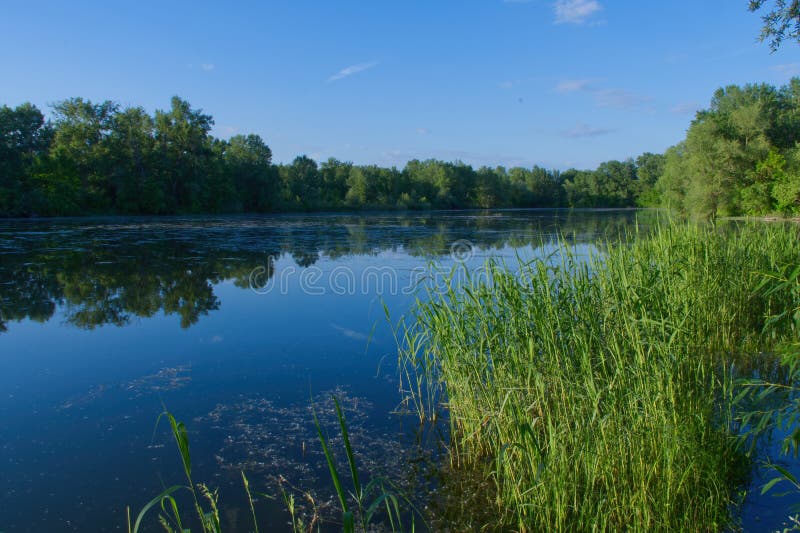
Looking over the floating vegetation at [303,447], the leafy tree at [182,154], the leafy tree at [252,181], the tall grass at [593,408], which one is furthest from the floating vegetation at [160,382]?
the leafy tree at [252,181]

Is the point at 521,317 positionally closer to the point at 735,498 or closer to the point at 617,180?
the point at 735,498

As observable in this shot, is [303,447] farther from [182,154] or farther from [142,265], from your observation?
[182,154]

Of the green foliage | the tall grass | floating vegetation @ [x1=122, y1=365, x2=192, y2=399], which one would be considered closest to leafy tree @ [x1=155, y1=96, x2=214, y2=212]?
the green foliage

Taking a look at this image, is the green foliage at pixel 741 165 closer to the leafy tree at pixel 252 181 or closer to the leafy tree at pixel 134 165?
the leafy tree at pixel 252 181

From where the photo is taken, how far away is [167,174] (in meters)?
41.5

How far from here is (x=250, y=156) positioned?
167ft

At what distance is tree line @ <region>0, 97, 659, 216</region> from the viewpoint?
33344 millimetres

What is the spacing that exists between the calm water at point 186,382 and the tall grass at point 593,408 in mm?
708

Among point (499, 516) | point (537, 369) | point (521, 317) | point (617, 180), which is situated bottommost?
point (499, 516)

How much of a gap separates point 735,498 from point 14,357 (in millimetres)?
7627

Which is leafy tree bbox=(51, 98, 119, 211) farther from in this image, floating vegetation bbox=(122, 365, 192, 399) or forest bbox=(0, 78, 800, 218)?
floating vegetation bbox=(122, 365, 192, 399)

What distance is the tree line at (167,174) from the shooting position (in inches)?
1313

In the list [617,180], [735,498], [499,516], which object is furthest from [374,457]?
[617,180]

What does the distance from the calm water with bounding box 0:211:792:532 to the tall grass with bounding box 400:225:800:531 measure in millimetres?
708
